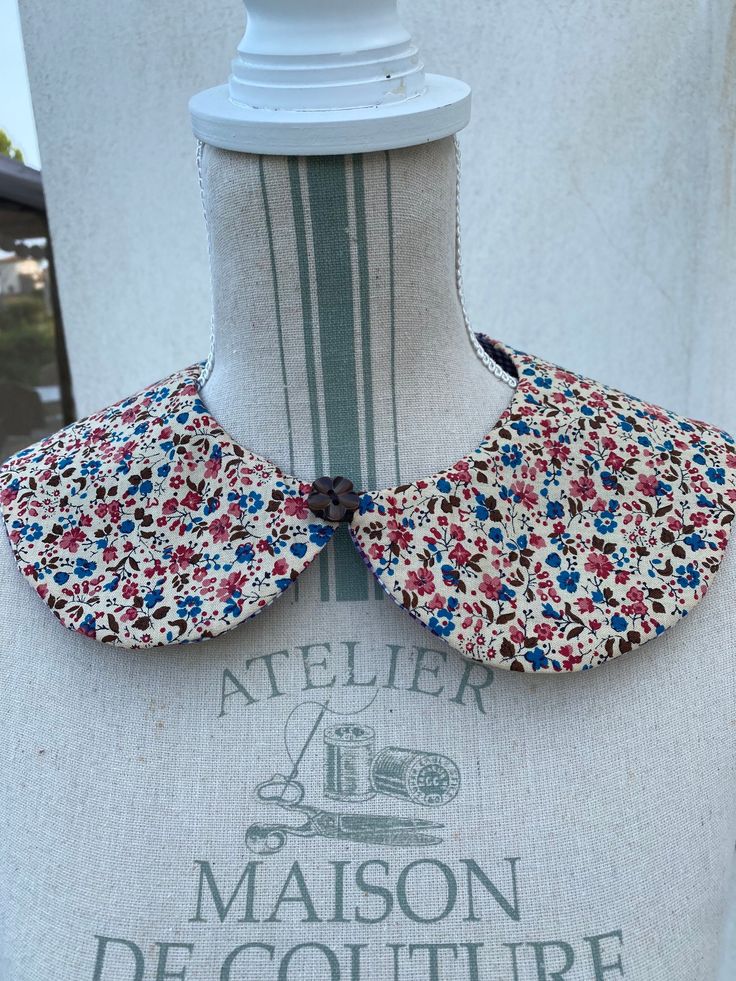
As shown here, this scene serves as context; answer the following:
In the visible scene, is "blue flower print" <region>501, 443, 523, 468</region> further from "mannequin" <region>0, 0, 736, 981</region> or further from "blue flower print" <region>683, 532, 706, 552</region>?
"blue flower print" <region>683, 532, 706, 552</region>

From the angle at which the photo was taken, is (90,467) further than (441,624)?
Yes

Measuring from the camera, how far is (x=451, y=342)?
96cm

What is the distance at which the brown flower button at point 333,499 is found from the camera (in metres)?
0.89

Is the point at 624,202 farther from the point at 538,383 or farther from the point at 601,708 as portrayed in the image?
the point at 601,708

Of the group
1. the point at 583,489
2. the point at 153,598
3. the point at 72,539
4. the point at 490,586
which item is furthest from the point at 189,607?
the point at 583,489

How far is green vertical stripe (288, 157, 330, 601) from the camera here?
0.84 meters

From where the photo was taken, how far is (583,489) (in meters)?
0.95

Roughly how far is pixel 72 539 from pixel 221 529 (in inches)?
5.6

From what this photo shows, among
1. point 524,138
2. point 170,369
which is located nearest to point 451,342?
point 524,138

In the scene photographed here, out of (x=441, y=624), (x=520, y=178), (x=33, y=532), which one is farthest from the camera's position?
(x=520, y=178)

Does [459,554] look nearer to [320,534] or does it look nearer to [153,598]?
[320,534]

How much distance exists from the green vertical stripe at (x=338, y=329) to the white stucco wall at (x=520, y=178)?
128 centimetres

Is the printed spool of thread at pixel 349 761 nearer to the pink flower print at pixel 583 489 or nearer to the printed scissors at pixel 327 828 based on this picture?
the printed scissors at pixel 327 828

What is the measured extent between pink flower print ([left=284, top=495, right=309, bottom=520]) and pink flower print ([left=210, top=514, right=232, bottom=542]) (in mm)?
52
